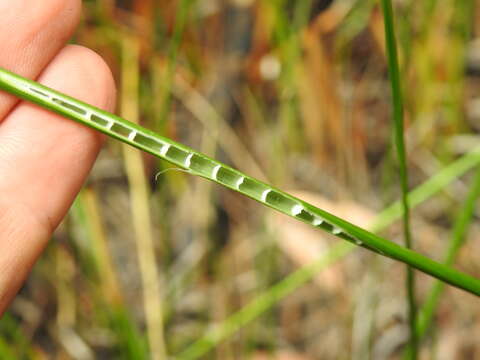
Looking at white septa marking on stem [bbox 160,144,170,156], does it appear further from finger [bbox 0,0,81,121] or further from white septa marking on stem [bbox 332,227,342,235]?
finger [bbox 0,0,81,121]

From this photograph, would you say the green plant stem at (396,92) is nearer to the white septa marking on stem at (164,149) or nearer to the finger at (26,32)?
the white septa marking on stem at (164,149)

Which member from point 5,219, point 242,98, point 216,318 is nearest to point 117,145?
point 242,98

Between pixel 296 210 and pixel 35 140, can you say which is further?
pixel 35 140

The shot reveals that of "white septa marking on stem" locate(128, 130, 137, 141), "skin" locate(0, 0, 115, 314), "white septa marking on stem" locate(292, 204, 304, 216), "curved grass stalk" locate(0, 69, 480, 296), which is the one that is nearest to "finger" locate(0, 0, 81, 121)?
"skin" locate(0, 0, 115, 314)

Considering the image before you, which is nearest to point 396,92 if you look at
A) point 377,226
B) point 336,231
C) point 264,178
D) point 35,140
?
point 336,231

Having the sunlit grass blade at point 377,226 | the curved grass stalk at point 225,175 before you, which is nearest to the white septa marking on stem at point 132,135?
the curved grass stalk at point 225,175

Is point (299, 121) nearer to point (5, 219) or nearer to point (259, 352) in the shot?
point (259, 352)

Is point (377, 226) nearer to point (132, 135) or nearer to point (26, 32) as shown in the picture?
point (132, 135)

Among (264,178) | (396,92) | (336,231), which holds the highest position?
(264,178)
